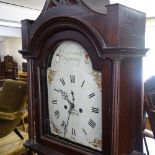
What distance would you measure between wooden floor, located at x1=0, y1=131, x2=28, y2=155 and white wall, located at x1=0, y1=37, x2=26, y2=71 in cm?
475

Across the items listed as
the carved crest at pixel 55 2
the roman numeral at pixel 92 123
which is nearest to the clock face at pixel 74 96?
the roman numeral at pixel 92 123

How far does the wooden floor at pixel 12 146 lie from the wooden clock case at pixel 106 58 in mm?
1625

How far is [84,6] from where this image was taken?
653 millimetres

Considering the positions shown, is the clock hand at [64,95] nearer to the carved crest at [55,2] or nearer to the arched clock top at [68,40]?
the arched clock top at [68,40]

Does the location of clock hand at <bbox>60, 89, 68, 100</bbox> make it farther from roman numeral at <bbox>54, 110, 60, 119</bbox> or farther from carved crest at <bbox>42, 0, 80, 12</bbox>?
carved crest at <bbox>42, 0, 80, 12</bbox>

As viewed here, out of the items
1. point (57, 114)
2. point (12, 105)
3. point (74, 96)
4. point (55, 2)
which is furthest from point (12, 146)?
point (55, 2)

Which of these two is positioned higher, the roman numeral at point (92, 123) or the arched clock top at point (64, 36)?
the arched clock top at point (64, 36)

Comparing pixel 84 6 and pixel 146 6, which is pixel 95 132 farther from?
pixel 146 6

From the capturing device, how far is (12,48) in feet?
24.8

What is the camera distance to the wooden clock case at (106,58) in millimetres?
609

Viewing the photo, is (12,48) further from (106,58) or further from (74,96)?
(106,58)

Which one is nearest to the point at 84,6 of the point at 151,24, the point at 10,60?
the point at 151,24

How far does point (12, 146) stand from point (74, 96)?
2039 millimetres

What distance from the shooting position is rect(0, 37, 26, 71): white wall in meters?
7.30
